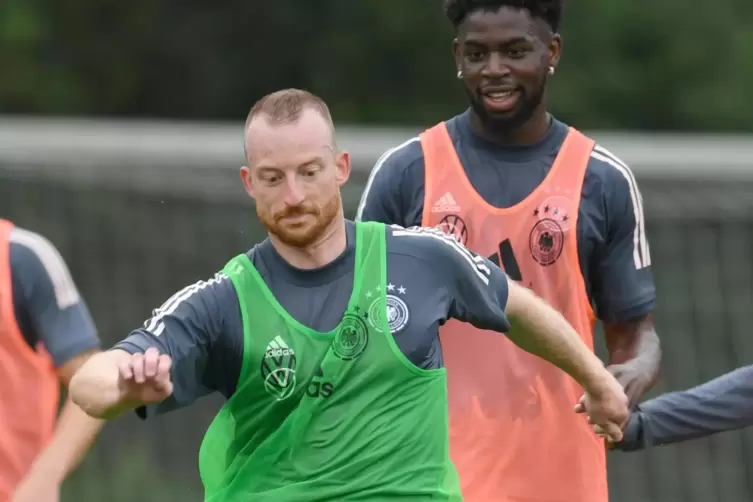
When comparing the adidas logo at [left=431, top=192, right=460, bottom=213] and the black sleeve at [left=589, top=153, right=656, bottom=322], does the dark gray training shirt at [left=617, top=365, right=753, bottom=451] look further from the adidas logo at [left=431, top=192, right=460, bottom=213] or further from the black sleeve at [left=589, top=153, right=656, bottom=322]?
the adidas logo at [left=431, top=192, right=460, bottom=213]

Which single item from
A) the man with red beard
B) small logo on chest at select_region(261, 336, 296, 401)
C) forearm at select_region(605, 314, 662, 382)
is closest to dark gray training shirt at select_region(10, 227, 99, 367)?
the man with red beard

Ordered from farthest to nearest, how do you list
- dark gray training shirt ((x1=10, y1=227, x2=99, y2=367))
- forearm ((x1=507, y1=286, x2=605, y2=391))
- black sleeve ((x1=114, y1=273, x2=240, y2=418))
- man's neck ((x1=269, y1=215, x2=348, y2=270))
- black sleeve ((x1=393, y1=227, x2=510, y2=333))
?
dark gray training shirt ((x1=10, y1=227, x2=99, y2=367))
forearm ((x1=507, y1=286, x2=605, y2=391))
black sleeve ((x1=393, y1=227, x2=510, y2=333))
man's neck ((x1=269, y1=215, x2=348, y2=270))
black sleeve ((x1=114, y1=273, x2=240, y2=418))

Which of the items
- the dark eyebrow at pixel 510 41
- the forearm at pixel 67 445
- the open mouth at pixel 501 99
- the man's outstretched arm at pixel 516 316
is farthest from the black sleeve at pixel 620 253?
the forearm at pixel 67 445

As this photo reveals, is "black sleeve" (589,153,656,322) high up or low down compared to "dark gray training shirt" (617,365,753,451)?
up

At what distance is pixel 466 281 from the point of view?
5.02 meters

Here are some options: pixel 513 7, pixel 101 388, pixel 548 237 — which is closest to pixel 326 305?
pixel 101 388

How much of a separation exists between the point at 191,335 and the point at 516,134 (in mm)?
1786

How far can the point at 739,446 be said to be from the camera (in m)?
10.0

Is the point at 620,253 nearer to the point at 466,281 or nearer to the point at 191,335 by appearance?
the point at 466,281

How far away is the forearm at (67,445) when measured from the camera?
5.39 m

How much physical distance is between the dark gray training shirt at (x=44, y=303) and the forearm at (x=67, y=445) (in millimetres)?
267

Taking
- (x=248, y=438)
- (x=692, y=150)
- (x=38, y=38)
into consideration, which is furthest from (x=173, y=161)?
(x=248, y=438)

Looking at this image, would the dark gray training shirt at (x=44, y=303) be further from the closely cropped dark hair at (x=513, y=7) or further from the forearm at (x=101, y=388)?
the closely cropped dark hair at (x=513, y=7)

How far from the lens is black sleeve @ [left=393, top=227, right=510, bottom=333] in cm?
499
